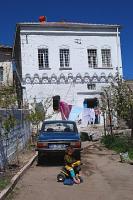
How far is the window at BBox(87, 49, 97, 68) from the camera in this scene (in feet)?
129

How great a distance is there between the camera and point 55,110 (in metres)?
37.9

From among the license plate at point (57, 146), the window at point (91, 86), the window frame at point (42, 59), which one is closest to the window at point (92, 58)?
the window at point (91, 86)

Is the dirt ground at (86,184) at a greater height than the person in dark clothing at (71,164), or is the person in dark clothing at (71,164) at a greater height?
the person in dark clothing at (71,164)

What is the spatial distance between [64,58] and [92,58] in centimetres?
251

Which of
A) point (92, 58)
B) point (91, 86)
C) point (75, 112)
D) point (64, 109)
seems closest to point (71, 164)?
point (75, 112)

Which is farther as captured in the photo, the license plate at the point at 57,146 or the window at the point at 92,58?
the window at the point at 92,58

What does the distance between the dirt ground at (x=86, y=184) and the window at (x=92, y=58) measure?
21.6 meters

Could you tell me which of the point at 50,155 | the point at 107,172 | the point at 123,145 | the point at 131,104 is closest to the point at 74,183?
the point at 107,172

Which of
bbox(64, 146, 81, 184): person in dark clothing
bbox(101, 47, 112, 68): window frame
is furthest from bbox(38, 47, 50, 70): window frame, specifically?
bbox(64, 146, 81, 184): person in dark clothing

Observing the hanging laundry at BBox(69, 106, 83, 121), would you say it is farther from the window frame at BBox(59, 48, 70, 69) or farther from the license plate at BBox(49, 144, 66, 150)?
the license plate at BBox(49, 144, 66, 150)

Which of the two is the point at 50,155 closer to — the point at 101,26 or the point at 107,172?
the point at 107,172

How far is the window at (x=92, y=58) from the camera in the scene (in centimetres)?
3931

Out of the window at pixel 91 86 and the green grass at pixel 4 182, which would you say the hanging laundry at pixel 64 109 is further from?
the green grass at pixel 4 182

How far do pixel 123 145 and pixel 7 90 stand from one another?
7.49 m
